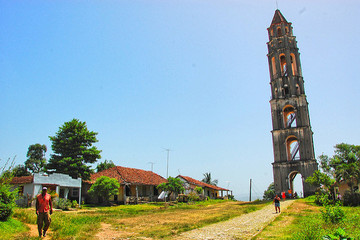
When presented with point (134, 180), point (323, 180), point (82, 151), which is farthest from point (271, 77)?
point (82, 151)

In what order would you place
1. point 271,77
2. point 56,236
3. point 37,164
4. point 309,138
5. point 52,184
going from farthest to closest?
point 37,164 → point 271,77 → point 309,138 → point 52,184 → point 56,236

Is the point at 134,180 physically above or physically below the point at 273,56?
below

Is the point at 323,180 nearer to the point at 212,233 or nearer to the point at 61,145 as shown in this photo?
the point at 212,233

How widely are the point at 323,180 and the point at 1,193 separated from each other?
2480cm

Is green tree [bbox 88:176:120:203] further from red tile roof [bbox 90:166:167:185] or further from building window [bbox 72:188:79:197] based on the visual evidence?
red tile roof [bbox 90:166:167:185]

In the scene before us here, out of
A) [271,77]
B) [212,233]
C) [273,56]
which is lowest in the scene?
→ [212,233]

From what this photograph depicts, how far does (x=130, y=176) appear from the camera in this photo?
3612 cm

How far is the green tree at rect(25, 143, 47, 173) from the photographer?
4303cm

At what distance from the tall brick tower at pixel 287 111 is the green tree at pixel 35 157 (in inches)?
1407

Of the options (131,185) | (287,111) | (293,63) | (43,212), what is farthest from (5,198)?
(293,63)

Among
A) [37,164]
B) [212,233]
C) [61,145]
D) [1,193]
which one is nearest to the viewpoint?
[1,193]

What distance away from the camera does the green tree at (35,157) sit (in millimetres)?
43031

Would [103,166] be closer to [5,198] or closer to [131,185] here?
[131,185]

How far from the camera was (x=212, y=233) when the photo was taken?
33.4 feet
